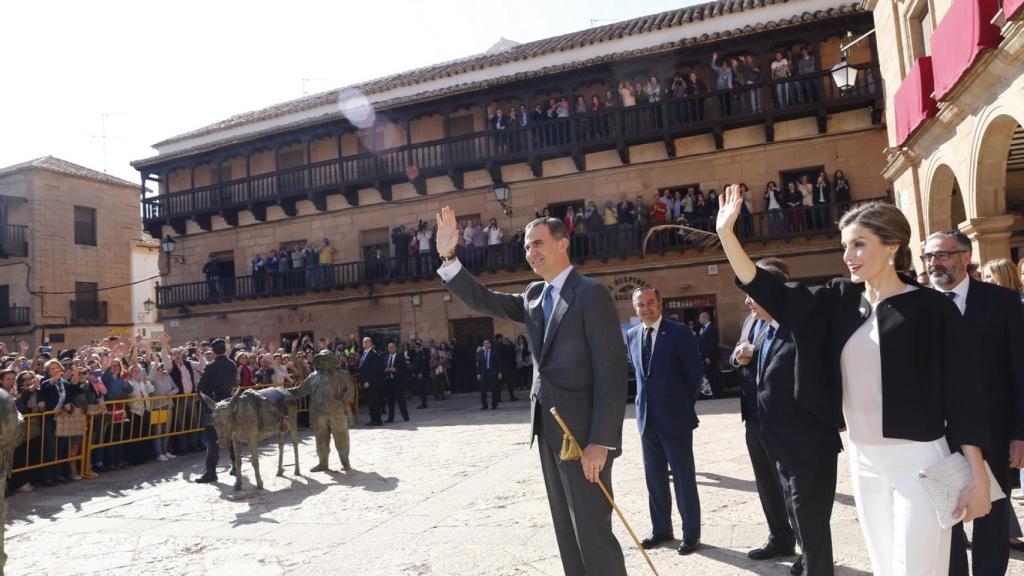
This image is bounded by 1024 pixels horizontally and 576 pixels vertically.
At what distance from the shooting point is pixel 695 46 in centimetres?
1861

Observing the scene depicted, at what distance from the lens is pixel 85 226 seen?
105 ft

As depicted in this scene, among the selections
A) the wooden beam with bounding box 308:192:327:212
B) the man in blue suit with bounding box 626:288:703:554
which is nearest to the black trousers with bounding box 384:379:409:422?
the man in blue suit with bounding box 626:288:703:554

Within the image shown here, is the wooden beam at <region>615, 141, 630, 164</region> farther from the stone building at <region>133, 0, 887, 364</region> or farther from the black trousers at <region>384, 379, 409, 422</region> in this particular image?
the black trousers at <region>384, 379, 409, 422</region>

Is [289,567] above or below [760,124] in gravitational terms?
below

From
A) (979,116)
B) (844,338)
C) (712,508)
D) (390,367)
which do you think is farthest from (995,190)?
(390,367)

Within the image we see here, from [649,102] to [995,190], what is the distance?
35.1ft

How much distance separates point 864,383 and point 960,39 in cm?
839

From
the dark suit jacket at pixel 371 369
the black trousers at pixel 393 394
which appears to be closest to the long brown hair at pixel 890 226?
the dark suit jacket at pixel 371 369

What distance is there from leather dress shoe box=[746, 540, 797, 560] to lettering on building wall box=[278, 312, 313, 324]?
21294 millimetres

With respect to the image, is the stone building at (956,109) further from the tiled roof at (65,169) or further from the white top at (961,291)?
the tiled roof at (65,169)

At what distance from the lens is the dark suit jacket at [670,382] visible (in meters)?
5.04

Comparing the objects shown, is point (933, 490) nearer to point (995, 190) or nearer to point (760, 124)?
point (995, 190)

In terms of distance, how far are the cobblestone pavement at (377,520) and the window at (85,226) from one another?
26679 mm

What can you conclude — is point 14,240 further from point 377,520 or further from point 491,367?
point 377,520
